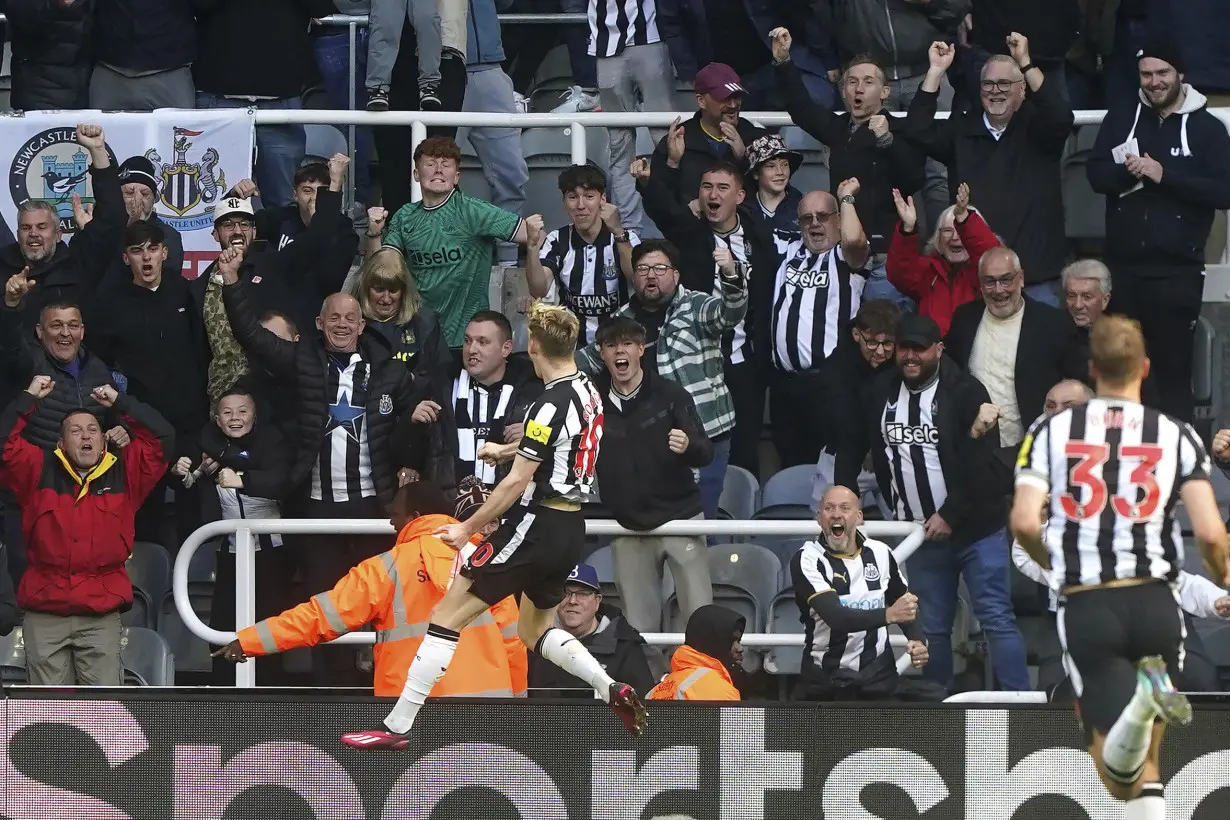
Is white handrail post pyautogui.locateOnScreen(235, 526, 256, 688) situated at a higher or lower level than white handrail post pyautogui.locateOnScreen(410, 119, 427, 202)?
lower

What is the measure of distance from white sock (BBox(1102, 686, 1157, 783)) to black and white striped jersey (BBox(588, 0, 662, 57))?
6751 mm

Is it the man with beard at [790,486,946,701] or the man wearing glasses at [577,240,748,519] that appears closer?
the man with beard at [790,486,946,701]

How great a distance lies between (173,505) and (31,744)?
3965 millimetres

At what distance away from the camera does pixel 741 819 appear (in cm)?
813

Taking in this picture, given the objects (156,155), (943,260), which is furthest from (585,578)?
(156,155)

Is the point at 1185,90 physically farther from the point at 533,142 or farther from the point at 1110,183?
the point at 533,142

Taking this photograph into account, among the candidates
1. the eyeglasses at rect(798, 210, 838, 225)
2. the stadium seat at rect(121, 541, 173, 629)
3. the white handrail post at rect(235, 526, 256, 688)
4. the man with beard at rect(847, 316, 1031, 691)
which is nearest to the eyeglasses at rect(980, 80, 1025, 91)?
the eyeglasses at rect(798, 210, 838, 225)

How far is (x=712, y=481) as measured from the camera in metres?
11.3

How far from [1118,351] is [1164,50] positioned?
4651mm

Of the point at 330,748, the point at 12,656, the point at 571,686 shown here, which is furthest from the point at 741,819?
the point at 12,656

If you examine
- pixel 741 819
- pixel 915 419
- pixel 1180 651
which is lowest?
pixel 741 819

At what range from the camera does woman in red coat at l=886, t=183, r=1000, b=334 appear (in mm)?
11461

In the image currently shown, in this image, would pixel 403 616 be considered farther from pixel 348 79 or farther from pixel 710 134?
pixel 348 79

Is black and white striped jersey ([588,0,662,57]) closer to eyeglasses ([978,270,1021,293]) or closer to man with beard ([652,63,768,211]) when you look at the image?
man with beard ([652,63,768,211])
